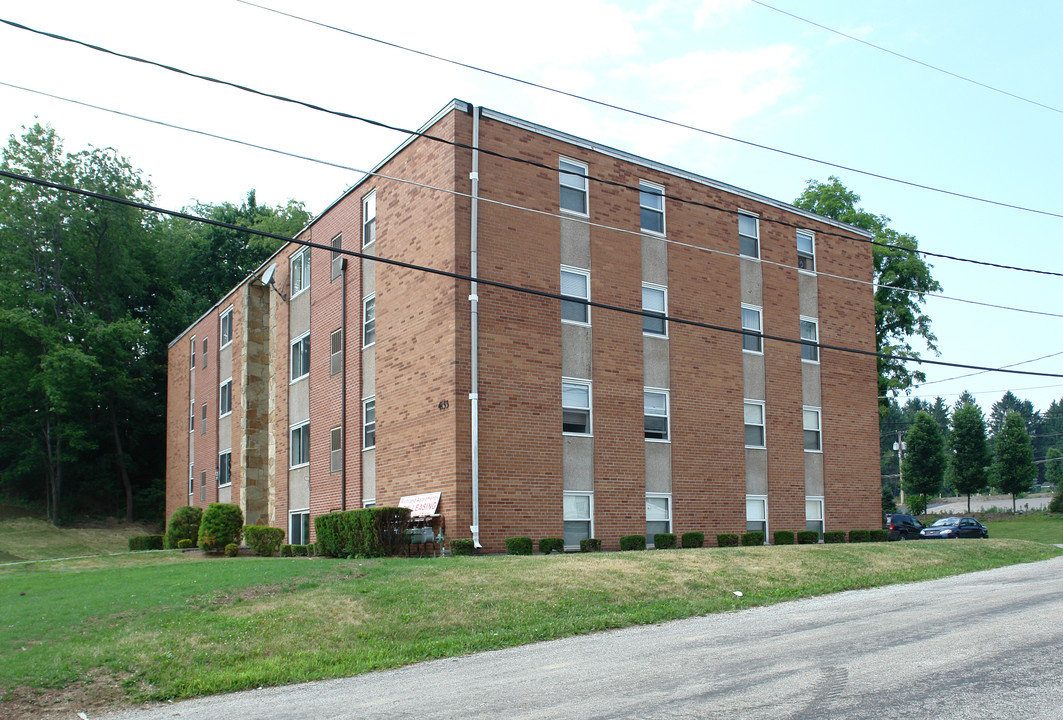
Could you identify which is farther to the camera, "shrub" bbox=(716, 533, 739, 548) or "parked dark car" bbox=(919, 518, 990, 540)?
"parked dark car" bbox=(919, 518, 990, 540)

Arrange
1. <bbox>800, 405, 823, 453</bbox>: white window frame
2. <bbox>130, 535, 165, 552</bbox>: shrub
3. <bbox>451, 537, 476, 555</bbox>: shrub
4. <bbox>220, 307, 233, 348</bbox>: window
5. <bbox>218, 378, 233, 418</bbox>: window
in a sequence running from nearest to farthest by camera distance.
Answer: <bbox>451, 537, 476, 555</bbox>: shrub, <bbox>800, 405, 823, 453</bbox>: white window frame, <bbox>130, 535, 165, 552</bbox>: shrub, <bbox>218, 378, 233, 418</bbox>: window, <bbox>220, 307, 233, 348</bbox>: window

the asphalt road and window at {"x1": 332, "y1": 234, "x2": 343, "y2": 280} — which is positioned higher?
window at {"x1": 332, "y1": 234, "x2": 343, "y2": 280}

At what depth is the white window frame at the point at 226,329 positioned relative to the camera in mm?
37688

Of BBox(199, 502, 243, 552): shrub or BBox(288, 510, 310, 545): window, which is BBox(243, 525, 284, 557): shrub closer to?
BBox(199, 502, 243, 552): shrub

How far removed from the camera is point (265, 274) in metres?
34.2

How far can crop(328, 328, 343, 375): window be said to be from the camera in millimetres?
27747

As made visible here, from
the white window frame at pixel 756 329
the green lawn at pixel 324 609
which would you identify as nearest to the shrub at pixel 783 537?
the white window frame at pixel 756 329

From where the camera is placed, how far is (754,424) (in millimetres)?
27000

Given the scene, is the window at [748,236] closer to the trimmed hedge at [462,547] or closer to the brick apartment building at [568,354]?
the brick apartment building at [568,354]

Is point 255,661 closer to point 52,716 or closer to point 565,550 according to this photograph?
point 52,716

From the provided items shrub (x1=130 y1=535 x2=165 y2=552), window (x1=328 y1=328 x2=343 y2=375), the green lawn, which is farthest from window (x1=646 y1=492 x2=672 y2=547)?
shrub (x1=130 y1=535 x2=165 y2=552)

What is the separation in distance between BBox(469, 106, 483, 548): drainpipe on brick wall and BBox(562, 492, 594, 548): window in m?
2.65

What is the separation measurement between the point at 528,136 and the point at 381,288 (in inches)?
232

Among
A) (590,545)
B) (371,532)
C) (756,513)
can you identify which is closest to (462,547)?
(371,532)
